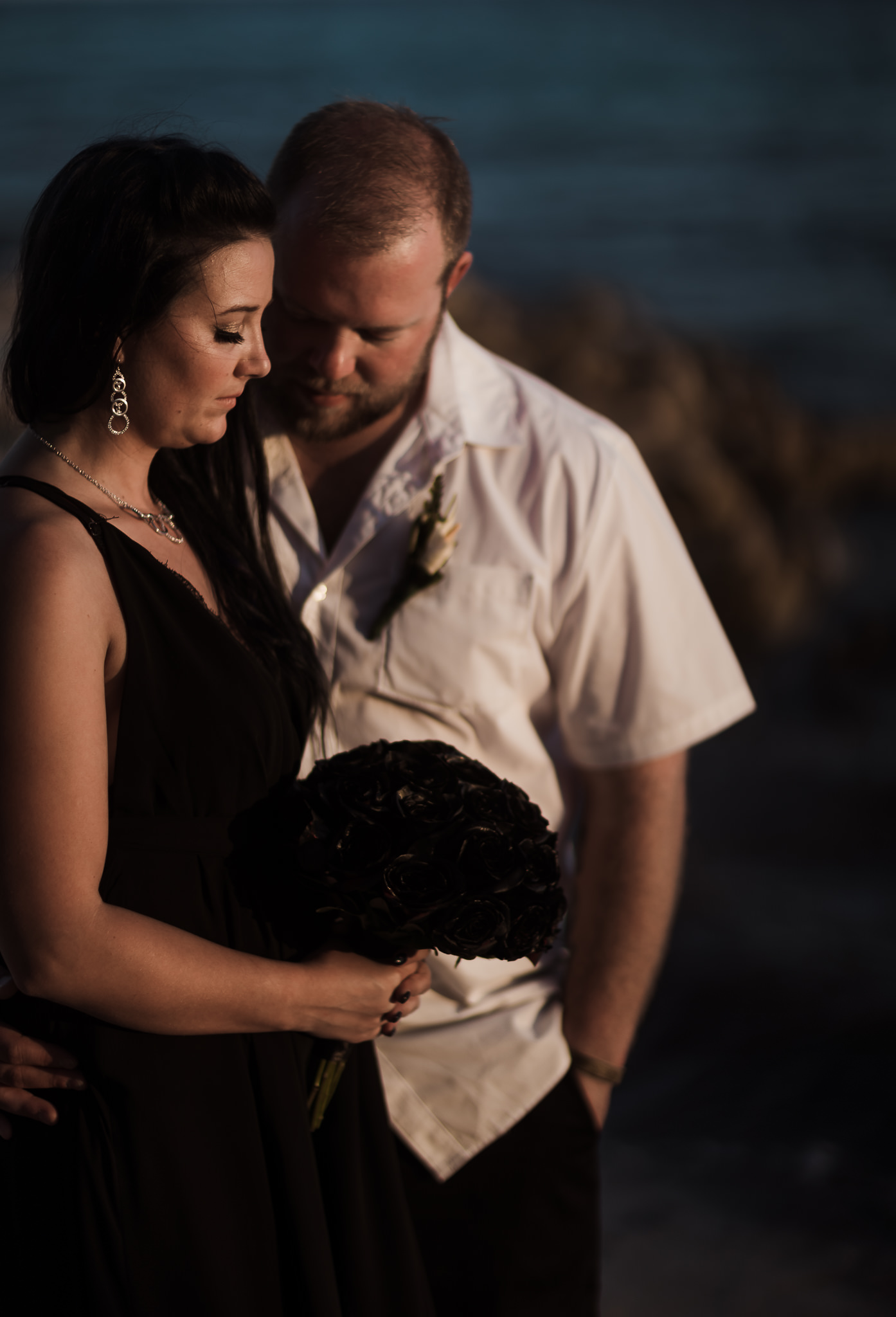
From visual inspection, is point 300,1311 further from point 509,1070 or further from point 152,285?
point 152,285

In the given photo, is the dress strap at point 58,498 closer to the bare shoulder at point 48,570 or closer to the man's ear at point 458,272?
the bare shoulder at point 48,570

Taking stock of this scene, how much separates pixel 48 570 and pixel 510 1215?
6.06 feet

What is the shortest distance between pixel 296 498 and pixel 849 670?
9131 mm

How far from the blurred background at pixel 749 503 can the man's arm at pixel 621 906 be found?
157cm

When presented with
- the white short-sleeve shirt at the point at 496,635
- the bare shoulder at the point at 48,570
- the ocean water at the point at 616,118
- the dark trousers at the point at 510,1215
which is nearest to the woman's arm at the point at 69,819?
the bare shoulder at the point at 48,570

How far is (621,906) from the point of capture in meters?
2.72

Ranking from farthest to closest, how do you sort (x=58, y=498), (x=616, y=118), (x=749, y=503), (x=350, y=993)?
(x=616, y=118), (x=749, y=503), (x=350, y=993), (x=58, y=498)

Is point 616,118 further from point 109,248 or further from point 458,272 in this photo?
point 109,248

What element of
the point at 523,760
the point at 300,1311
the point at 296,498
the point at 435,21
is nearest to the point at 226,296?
the point at 296,498

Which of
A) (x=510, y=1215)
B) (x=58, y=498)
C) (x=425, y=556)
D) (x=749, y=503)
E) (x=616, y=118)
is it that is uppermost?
(x=616, y=118)

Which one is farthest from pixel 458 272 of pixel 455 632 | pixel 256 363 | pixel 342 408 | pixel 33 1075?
pixel 33 1075

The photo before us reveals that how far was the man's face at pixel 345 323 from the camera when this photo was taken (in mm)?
2352

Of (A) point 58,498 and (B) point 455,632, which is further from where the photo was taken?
(B) point 455,632

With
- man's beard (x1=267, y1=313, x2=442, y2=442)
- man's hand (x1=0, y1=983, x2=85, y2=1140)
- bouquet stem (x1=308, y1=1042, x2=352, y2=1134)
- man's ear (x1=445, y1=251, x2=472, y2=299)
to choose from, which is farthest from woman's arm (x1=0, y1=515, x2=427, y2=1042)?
man's ear (x1=445, y1=251, x2=472, y2=299)
